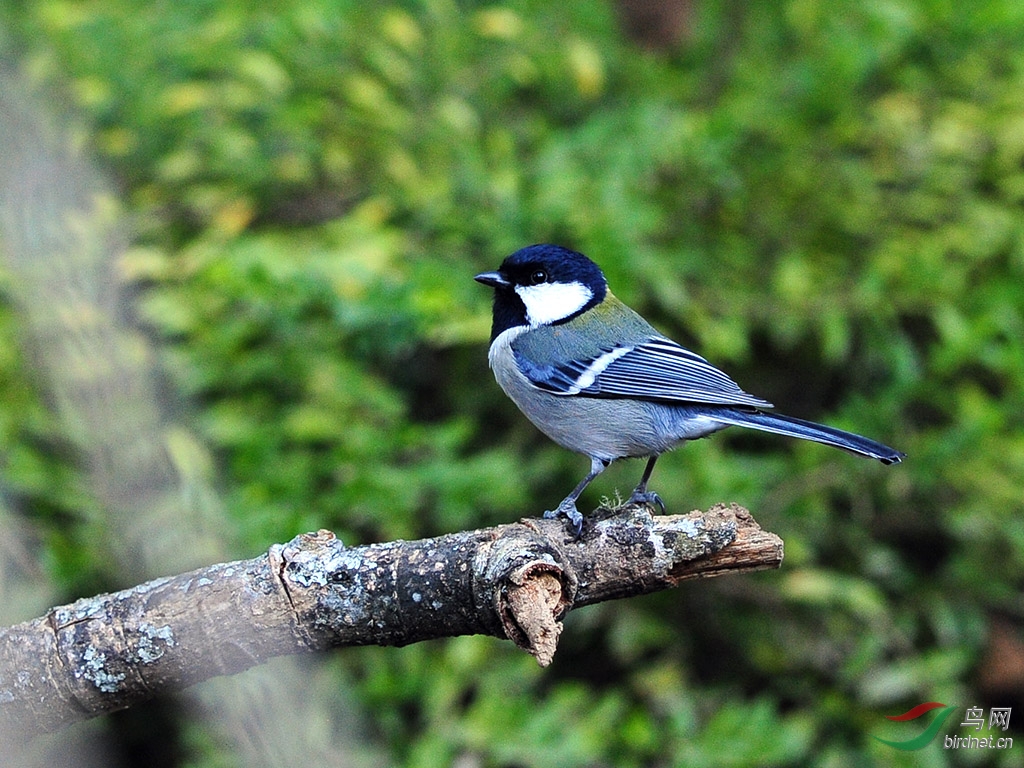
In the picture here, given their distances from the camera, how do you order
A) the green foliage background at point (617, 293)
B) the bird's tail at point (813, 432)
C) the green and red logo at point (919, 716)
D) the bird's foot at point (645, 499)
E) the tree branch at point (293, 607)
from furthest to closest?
1. the green and red logo at point (919, 716)
2. the green foliage background at point (617, 293)
3. the bird's foot at point (645, 499)
4. the bird's tail at point (813, 432)
5. the tree branch at point (293, 607)

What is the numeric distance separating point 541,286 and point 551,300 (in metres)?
0.06

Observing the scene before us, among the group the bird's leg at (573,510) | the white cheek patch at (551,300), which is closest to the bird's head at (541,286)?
the white cheek patch at (551,300)

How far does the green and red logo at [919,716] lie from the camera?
352 cm

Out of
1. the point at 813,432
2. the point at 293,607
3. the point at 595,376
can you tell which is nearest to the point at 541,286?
the point at 595,376

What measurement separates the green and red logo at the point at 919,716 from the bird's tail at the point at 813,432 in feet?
5.00

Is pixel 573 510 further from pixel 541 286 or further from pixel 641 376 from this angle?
pixel 541 286

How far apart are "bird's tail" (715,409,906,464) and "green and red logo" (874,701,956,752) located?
5.00ft

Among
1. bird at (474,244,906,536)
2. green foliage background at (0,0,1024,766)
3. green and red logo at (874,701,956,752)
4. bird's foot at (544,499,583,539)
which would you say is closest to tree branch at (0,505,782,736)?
bird's foot at (544,499,583,539)

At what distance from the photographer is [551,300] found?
310 centimetres

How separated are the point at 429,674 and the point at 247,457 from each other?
949 millimetres

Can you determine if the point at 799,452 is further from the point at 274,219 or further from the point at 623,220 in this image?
the point at 274,219

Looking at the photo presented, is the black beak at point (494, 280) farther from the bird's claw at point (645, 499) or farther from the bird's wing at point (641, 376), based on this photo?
the bird's claw at point (645, 499)

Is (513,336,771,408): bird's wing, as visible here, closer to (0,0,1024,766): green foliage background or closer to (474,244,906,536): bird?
(474,244,906,536): bird

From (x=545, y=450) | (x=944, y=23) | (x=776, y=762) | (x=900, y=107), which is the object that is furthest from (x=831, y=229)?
(x=776, y=762)
